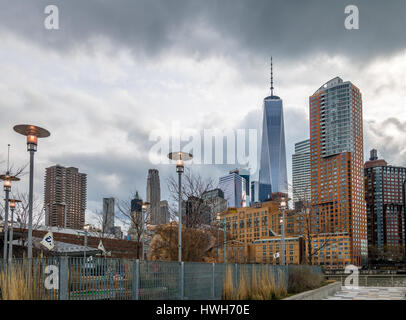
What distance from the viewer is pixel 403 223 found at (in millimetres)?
195125

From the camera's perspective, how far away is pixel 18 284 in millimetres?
7035

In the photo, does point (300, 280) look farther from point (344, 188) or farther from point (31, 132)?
point (344, 188)

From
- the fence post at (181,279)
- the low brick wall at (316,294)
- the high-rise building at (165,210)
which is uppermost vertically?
the high-rise building at (165,210)

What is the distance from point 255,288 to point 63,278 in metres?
7.50

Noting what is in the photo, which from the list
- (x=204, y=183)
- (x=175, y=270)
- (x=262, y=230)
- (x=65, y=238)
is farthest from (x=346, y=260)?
(x=175, y=270)

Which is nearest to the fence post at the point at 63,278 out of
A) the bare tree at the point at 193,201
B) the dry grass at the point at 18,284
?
the dry grass at the point at 18,284

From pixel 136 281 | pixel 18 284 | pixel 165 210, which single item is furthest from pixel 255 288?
pixel 165 210

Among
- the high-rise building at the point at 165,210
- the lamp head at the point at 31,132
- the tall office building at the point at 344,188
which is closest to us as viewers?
the lamp head at the point at 31,132

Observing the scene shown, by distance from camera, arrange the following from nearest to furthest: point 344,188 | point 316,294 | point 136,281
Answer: point 136,281, point 316,294, point 344,188

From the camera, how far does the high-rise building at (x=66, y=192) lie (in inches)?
4624

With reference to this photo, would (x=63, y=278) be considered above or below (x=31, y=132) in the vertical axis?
below

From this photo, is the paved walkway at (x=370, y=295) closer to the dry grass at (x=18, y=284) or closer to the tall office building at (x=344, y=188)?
the dry grass at (x=18, y=284)

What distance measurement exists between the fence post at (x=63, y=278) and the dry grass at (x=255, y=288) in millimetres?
5881
